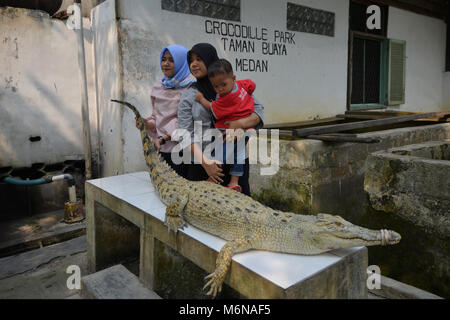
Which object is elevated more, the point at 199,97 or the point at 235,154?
the point at 199,97

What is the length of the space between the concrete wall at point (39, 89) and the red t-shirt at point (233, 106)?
2.99m

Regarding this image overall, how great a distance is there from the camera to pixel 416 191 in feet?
9.77

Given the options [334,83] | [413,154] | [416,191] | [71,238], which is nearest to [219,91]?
[416,191]

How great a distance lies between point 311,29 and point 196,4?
2.42m

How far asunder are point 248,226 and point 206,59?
117 cm

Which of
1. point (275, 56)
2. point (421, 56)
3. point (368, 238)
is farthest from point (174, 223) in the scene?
point (421, 56)

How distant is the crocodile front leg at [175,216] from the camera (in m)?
2.40

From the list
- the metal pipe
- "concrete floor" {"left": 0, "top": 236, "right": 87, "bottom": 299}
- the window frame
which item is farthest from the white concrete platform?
the window frame

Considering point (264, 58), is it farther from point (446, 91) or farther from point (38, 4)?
point (446, 91)

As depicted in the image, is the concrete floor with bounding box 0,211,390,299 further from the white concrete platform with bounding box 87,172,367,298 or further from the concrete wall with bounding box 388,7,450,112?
the concrete wall with bounding box 388,7,450,112

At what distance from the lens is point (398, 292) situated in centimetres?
271

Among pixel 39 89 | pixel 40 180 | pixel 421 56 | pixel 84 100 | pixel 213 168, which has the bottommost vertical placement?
pixel 40 180

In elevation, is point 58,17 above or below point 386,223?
above
